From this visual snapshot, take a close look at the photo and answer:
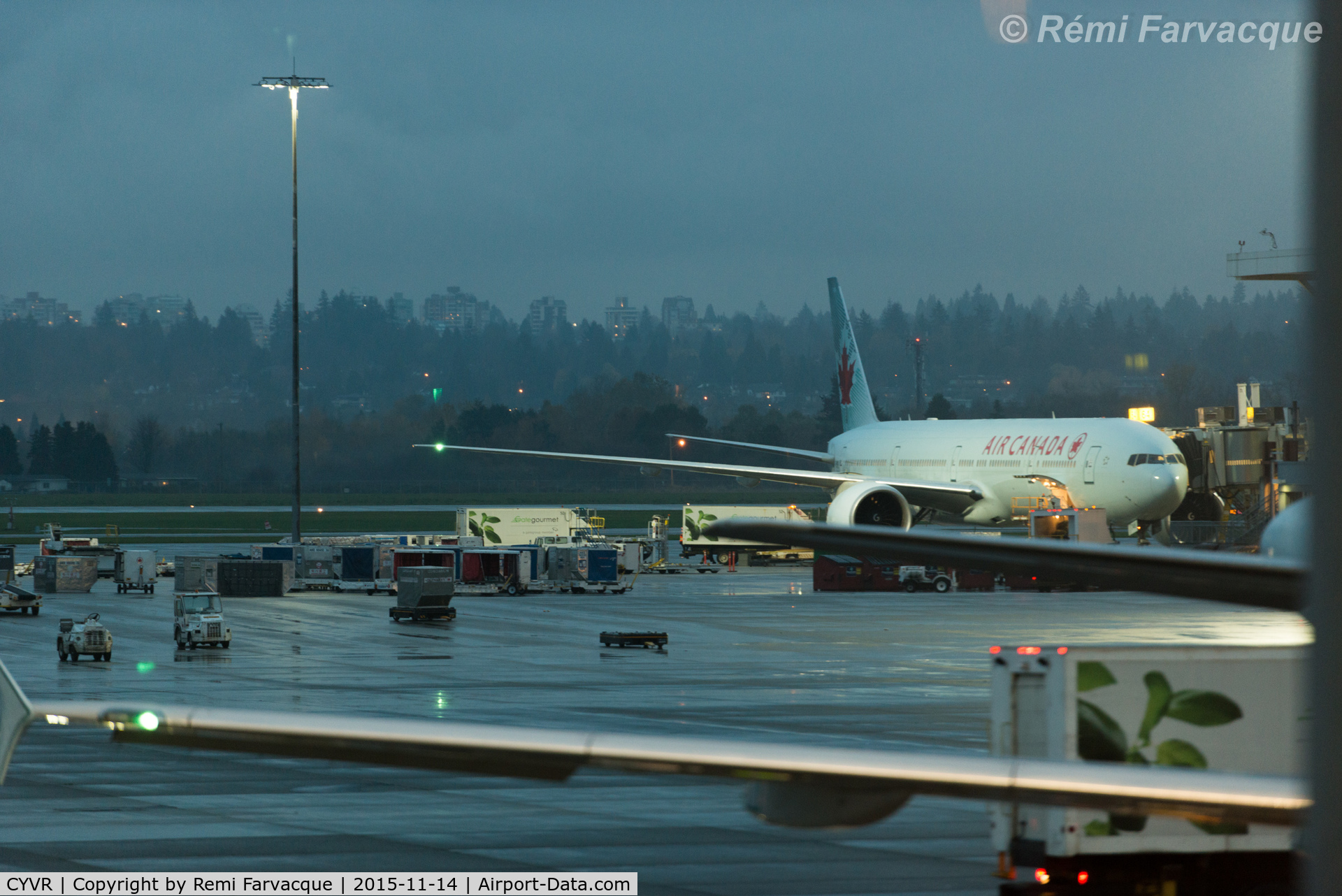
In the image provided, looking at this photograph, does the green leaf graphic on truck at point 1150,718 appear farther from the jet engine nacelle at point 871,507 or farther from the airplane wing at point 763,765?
the jet engine nacelle at point 871,507

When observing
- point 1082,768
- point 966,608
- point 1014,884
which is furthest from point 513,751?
point 966,608

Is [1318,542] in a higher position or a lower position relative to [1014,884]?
higher

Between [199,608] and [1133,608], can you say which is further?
[1133,608]

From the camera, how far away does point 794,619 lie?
38.0 m

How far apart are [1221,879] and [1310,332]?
990 cm

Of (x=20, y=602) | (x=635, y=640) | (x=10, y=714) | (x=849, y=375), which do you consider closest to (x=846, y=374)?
(x=849, y=375)

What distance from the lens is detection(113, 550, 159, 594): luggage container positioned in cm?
4838

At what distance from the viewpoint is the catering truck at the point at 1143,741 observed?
10664mm

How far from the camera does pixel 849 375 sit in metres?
71.1

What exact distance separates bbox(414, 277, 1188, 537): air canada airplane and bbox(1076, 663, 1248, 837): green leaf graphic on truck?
34.6 meters

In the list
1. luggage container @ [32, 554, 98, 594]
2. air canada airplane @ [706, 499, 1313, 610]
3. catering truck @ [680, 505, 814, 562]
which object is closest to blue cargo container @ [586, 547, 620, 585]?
catering truck @ [680, 505, 814, 562]

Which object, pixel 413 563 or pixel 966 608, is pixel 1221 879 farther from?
pixel 413 563

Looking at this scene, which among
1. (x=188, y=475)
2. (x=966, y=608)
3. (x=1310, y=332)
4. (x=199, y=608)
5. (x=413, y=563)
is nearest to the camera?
(x=1310, y=332)

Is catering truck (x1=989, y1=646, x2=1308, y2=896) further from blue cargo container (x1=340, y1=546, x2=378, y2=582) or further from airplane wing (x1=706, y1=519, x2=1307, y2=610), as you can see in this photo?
blue cargo container (x1=340, y1=546, x2=378, y2=582)
